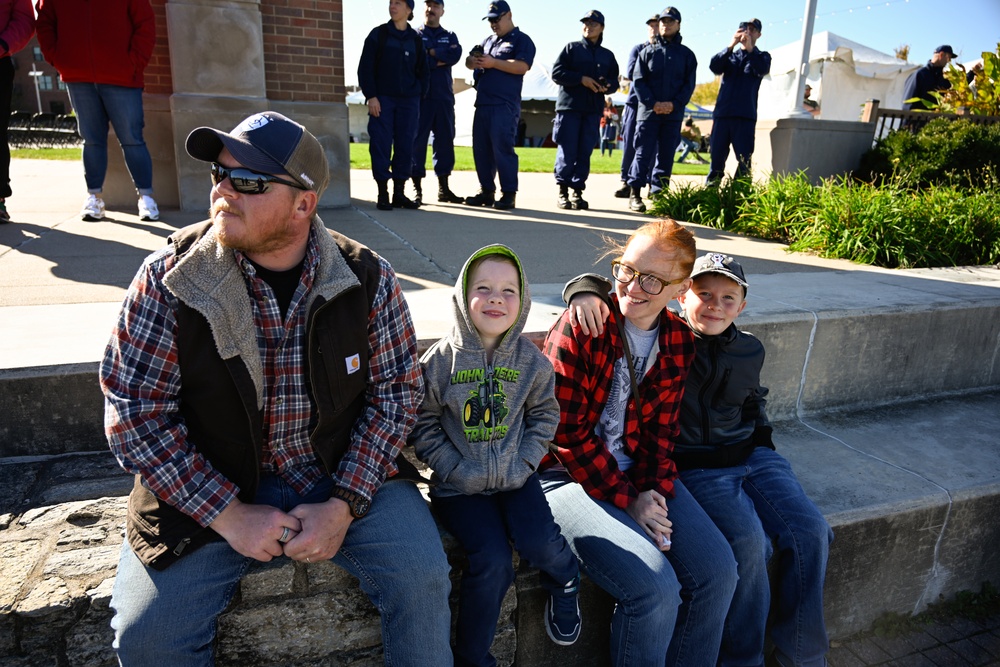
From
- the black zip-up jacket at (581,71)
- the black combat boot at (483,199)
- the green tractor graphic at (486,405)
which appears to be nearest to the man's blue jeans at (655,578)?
the green tractor graphic at (486,405)

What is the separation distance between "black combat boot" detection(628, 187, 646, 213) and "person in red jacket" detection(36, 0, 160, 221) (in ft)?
15.6

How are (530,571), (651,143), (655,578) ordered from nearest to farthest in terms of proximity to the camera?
(655,578)
(530,571)
(651,143)

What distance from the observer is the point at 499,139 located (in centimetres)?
708

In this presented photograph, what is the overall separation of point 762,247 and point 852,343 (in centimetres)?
228

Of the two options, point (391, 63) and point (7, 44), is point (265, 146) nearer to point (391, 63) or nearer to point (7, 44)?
point (7, 44)

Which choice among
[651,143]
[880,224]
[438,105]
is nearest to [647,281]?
[880,224]

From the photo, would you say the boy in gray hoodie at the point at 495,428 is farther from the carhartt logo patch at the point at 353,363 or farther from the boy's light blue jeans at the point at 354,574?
the carhartt logo patch at the point at 353,363

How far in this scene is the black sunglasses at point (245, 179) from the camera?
1.83 m

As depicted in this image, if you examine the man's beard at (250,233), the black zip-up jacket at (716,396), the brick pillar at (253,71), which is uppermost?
the brick pillar at (253,71)

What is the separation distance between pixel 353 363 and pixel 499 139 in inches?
216

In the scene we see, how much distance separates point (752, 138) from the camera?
8.30 meters

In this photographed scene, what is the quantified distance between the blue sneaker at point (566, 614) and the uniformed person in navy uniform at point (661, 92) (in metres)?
5.88

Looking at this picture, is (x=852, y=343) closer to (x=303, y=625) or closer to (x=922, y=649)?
(x=922, y=649)

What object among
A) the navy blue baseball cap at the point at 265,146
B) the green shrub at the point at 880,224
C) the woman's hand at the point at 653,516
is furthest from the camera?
the green shrub at the point at 880,224
